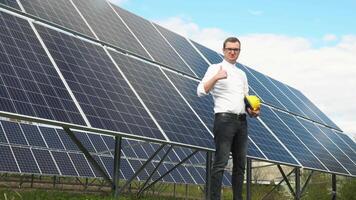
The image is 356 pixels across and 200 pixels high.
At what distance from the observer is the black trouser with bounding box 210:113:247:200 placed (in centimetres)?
638

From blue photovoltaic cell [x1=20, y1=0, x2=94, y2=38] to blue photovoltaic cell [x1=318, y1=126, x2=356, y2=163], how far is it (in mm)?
15529

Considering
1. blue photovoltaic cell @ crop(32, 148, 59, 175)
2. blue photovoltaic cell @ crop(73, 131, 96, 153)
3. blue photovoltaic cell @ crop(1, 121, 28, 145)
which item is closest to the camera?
blue photovoltaic cell @ crop(32, 148, 59, 175)

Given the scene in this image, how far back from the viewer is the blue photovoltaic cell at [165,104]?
12711mm

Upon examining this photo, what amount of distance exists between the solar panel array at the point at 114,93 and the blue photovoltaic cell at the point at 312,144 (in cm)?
6

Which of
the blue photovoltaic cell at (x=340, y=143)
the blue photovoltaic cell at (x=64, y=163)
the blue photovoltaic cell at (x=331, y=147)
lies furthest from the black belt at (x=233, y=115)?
the blue photovoltaic cell at (x=340, y=143)

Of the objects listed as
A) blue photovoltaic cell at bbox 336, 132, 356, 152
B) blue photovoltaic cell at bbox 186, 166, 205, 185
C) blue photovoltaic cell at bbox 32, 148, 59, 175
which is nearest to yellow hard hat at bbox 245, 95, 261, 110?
blue photovoltaic cell at bbox 32, 148, 59, 175

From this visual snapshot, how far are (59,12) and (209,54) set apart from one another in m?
9.16

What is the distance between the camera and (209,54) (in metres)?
21.9

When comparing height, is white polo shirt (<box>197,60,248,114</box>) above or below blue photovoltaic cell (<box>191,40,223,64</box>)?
below

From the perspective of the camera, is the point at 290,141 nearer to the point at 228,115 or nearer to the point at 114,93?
the point at 114,93

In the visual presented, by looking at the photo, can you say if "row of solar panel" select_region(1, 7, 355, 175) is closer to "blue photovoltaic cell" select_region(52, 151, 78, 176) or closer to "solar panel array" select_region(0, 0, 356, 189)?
"solar panel array" select_region(0, 0, 356, 189)

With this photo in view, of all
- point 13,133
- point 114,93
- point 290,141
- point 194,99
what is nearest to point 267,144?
point 290,141

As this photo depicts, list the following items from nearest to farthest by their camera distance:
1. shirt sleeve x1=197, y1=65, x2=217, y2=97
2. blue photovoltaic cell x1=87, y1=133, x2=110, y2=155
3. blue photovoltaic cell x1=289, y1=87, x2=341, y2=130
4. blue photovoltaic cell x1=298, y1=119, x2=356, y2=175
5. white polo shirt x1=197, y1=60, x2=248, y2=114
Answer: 1. shirt sleeve x1=197, y1=65, x2=217, y2=97
2. white polo shirt x1=197, y1=60, x2=248, y2=114
3. blue photovoltaic cell x1=298, y1=119, x2=356, y2=175
4. blue photovoltaic cell x1=87, y1=133, x2=110, y2=155
5. blue photovoltaic cell x1=289, y1=87, x2=341, y2=130

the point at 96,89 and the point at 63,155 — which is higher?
the point at 63,155
